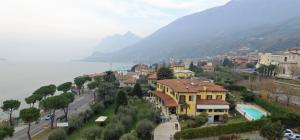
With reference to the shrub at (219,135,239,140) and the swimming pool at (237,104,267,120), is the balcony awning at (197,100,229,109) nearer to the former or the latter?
the swimming pool at (237,104,267,120)

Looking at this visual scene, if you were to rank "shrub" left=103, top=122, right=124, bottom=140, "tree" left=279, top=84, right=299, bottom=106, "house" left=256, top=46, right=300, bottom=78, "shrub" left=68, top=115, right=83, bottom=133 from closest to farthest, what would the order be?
"shrub" left=103, top=122, right=124, bottom=140, "shrub" left=68, top=115, right=83, bottom=133, "tree" left=279, top=84, right=299, bottom=106, "house" left=256, top=46, right=300, bottom=78

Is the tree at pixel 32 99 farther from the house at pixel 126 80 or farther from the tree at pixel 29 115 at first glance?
the house at pixel 126 80

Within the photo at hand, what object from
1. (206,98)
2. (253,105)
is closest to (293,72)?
(253,105)

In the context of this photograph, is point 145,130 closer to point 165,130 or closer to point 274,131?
point 165,130

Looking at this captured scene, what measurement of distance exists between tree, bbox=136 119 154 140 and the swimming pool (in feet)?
37.4

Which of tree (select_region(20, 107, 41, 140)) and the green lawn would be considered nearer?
tree (select_region(20, 107, 41, 140))

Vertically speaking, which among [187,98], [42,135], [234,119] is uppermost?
[187,98]

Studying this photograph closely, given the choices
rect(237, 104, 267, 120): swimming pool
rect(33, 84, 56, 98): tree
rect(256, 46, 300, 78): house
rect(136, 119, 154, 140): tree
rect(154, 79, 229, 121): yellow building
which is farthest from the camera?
rect(33, 84, 56, 98): tree

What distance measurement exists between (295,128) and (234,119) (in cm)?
669

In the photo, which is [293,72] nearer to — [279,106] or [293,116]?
[279,106]

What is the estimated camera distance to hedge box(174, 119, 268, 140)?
1014 inches

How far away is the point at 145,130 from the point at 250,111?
575 inches

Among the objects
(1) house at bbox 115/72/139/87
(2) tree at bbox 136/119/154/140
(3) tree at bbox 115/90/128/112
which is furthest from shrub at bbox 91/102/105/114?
(1) house at bbox 115/72/139/87

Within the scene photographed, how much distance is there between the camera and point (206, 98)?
119 feet
